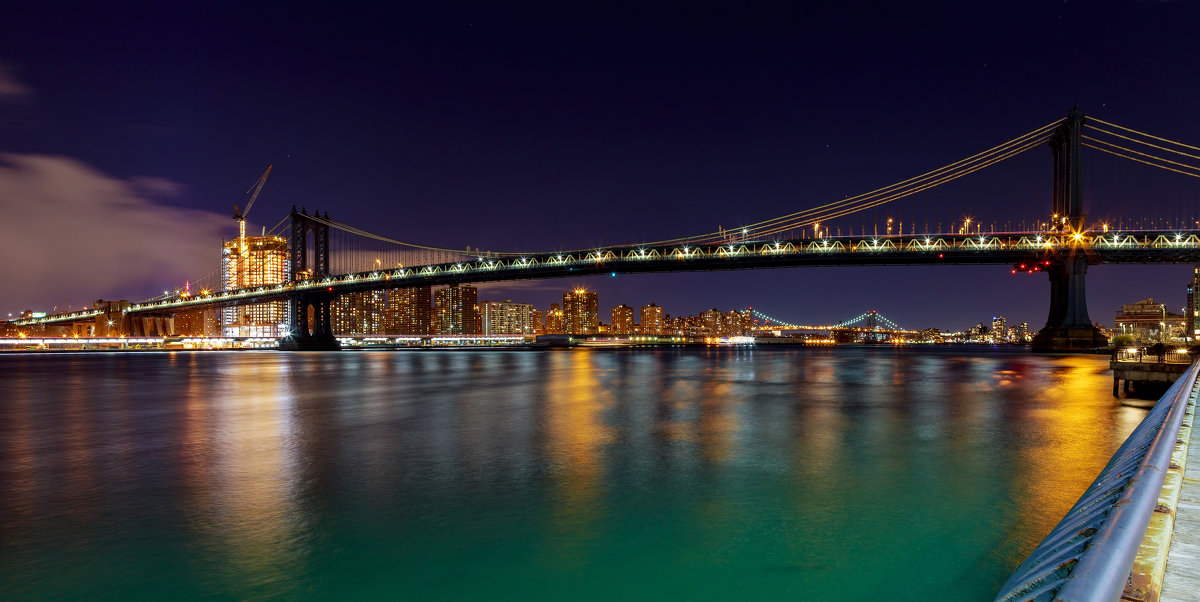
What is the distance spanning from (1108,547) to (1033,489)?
8.90 metres

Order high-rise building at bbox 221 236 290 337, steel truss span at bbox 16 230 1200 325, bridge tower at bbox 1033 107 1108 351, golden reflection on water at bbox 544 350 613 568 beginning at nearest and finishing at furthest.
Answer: golden reflection on water at bbox 544 350 613 568, bridge tower at bbox 1033 107 1108 351, steel truss span at bbox 16 230 1200 325, high-rise building at bbox 221 236 290 337

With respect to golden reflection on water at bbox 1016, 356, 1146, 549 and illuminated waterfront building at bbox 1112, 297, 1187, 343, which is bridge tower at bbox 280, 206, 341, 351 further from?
illuminated waterfront building at bbox 1112, 297, 1187, 343

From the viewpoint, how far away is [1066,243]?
5856cm

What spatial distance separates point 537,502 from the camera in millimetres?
8922

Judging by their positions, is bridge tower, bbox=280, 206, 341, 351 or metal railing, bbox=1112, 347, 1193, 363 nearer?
metal railing, bbox=1112, 347, 1193, 363

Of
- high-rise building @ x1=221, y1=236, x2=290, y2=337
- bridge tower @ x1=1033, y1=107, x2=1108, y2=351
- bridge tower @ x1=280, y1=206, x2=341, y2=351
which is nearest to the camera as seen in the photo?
bridge tower @ x1=1033, y1=107, x2=1108, y2=351

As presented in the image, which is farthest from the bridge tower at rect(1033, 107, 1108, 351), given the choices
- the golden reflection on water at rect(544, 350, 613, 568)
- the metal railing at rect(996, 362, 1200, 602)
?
the metal railing at rect(996, 362, 1200, 602)

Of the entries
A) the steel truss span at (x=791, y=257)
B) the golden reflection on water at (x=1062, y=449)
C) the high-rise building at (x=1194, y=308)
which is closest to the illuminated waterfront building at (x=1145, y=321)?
the high-rise building at (x=1194, y=308)

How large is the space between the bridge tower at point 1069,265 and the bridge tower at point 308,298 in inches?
3254

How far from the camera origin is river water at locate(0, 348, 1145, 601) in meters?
6.31

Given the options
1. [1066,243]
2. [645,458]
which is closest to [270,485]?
[645,458]

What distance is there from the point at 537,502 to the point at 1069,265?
217 feet

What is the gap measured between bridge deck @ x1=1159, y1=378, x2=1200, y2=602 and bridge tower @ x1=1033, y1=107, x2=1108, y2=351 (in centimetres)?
6508

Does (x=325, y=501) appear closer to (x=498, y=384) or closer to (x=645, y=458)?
(x=645, y=458)
